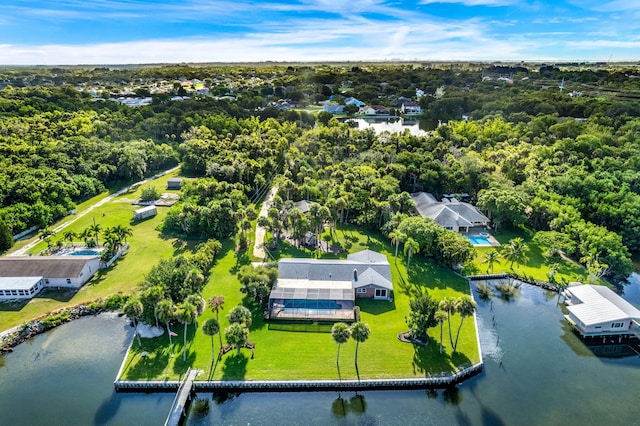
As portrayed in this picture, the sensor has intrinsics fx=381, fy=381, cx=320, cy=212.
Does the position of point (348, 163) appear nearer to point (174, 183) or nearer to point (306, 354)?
point (174, 183)


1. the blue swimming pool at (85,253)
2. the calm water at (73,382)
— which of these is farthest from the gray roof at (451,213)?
the blue swimming pool at (85,253)

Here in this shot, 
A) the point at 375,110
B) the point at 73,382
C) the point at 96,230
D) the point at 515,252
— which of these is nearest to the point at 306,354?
the point at 73,382

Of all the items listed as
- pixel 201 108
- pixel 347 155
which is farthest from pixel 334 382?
pixel 201 108

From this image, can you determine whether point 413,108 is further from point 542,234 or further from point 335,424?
point 335,424

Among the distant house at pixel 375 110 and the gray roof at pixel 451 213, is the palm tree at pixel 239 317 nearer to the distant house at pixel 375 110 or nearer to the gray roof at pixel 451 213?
the gray roof at pixel 451 213

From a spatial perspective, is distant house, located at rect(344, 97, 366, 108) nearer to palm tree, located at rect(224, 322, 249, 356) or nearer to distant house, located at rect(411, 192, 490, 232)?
distant house, located at rect(411, 192, 490, 232)

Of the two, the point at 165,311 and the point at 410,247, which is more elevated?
the point at 410,247

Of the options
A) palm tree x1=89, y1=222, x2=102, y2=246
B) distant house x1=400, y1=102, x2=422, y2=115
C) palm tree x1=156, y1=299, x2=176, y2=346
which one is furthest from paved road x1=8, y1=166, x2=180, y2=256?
distant house x1=400, y1=102, x2=422, y2=115
